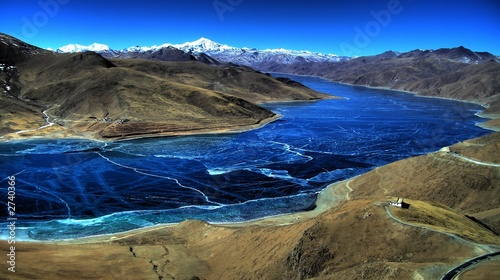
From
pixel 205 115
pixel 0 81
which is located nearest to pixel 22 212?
pixel 205 115

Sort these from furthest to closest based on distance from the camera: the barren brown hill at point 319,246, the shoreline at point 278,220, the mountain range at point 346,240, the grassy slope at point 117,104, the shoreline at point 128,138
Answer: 1. the grassy slope at point 117,104
2. the shoreline at point 128,138
3. the shoreline at point 278,220
4. the mountain range at point 346,240
5. the barren brown hill at point 319,246

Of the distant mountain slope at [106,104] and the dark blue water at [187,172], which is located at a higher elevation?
the distant mountain slope at [106,104]

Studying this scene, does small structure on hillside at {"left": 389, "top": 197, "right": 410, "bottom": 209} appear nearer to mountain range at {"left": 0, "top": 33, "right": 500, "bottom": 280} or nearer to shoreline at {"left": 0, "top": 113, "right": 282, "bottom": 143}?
mountain range at {"left": 0, "top": 33, "right": 500, "bottom": 280}

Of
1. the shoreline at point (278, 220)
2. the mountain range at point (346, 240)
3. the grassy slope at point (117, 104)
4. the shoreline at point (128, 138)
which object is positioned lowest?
the shoreline at point (278, 220)

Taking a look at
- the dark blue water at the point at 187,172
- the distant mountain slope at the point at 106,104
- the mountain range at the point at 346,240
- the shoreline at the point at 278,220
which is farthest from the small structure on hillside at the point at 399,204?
the distant mountain slope at the point at 106,104

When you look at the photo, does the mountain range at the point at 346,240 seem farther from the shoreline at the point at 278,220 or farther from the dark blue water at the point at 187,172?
the dark blue water at the point at 187,172

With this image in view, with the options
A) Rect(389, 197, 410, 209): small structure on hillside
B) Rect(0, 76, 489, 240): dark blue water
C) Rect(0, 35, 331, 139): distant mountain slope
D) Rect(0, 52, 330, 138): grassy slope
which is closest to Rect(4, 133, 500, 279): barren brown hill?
Rect(389, 197, 410, 209): small structure on hillside

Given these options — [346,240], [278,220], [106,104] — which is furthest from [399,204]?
[106,104]

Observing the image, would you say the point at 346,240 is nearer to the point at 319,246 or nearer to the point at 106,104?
the point at 319,246

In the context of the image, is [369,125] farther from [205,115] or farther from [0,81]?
[0,81]
